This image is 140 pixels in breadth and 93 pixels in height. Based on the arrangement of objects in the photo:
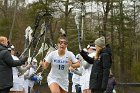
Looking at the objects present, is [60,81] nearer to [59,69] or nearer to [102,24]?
[59,69]

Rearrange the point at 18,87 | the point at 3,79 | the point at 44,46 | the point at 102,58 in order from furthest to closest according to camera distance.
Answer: the point at 44,46 < the point at 18,87 < the point at 3,79 < the point at 102,58

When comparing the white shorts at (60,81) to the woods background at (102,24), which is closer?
the white shorts at (60,81)

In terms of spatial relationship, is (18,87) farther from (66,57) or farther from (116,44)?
(116,44)

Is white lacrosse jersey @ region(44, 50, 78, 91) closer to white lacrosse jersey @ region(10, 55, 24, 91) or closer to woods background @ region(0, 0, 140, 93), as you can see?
white lacrosse jersey @ region(10, 55, 24, 91)

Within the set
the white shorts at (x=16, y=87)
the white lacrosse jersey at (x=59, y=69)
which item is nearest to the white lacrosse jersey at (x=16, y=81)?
the white shorts at (x=16, y=87)

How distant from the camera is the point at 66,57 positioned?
1216 centimetres

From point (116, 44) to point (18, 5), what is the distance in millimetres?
9768

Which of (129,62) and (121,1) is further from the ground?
(121,1)

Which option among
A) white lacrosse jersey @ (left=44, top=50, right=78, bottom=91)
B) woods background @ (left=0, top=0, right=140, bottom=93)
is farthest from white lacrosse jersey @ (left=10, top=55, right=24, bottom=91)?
woods background @ (left=0, top=0, right=140, bottom=93)

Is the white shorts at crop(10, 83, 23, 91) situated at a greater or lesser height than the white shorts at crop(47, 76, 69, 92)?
lesser

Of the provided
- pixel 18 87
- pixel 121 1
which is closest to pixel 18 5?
pixel 121 1

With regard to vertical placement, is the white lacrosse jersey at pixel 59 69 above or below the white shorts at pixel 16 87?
above

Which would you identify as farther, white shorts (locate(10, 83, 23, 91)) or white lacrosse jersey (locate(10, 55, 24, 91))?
white shorts (locate(10, 83, 23, 91))

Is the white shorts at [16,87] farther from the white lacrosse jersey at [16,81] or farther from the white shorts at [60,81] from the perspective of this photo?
the white shorts at [60,81]
